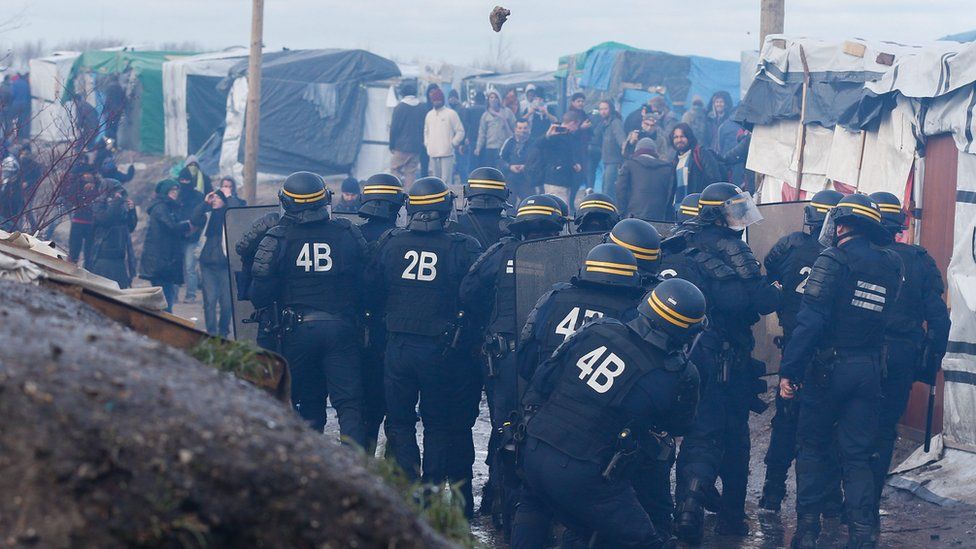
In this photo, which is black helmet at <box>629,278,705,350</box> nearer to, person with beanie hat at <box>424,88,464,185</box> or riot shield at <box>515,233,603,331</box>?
riot shield at <box>515,233,603,331</box>

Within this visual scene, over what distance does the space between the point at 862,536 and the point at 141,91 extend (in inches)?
862

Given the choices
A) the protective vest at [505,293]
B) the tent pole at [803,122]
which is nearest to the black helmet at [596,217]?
the protective vest at [505,293]

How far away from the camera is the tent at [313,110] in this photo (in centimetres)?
2367

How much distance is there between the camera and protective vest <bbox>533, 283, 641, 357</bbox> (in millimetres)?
6289

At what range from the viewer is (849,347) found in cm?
730

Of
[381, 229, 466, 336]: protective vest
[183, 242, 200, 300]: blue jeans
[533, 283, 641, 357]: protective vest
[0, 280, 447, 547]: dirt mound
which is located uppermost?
[0, 280, 447, 547]: dirt mound

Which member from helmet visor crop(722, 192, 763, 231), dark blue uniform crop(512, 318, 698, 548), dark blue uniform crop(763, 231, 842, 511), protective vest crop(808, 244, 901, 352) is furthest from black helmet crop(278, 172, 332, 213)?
protective vest crop(808, 244, 901, 352)

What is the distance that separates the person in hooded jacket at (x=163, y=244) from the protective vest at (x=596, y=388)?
25.7ft

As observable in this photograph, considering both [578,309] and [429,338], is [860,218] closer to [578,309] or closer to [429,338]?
[578,309]

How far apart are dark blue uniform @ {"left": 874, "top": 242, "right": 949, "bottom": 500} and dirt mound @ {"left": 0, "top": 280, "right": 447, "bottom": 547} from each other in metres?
5.44

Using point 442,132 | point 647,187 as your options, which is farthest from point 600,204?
point 442,132

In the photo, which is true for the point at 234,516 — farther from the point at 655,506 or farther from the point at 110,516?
the point at 655,506

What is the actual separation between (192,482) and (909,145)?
818cm

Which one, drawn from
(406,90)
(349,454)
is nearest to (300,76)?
(406,90)
